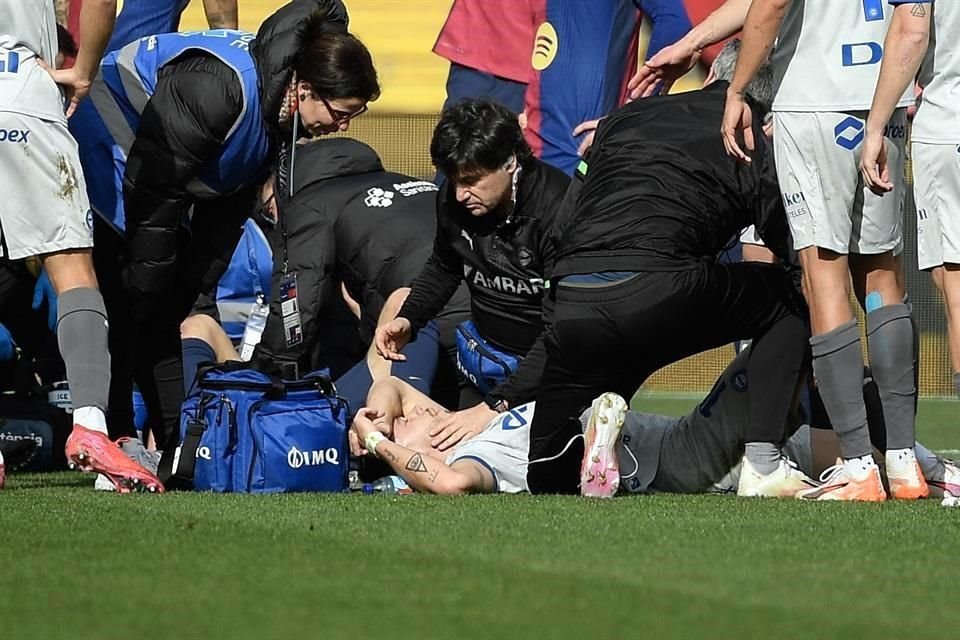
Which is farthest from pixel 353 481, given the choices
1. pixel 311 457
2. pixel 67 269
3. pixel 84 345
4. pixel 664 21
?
pixel 664 21

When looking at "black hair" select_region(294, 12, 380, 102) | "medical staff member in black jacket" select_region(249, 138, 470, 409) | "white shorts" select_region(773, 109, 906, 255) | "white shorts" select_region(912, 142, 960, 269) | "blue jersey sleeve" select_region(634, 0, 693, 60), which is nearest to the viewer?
"white shorts" select_region(912, 142, 960, 269)

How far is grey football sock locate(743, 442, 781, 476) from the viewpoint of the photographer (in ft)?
17.3

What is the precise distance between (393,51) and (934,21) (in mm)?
8037

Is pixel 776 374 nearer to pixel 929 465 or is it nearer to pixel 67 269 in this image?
pixel 929 465

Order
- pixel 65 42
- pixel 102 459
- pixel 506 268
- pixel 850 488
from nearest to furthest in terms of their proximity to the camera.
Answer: pixel 850 488 < pixel 102 459 < pixel 506 268 < pixel 65 42

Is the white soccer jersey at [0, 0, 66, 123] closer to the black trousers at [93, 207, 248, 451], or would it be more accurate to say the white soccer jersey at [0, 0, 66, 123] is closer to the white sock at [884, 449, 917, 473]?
the black trousers at [93, 207, 248, 451]

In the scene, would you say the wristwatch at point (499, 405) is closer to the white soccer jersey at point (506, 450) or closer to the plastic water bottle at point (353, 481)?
the white soccer jersey at point (506, 450)

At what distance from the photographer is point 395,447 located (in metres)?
5.52

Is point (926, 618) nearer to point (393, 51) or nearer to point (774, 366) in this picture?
point (774, 366)

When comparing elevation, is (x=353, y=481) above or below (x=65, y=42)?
below

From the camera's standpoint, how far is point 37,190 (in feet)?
16.8

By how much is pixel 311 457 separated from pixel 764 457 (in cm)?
143

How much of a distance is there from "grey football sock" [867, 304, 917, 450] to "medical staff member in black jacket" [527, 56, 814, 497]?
242 mm

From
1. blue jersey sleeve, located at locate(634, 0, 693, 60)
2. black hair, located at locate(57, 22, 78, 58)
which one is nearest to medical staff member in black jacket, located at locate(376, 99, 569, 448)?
black hair, located at locate(57, 22, 78, 58)
